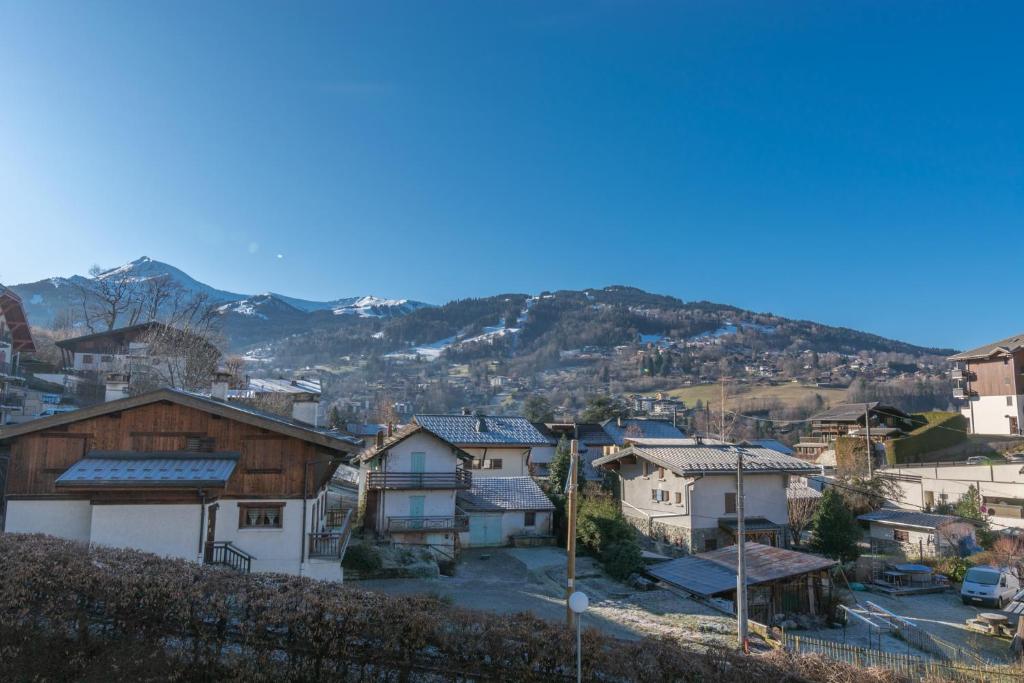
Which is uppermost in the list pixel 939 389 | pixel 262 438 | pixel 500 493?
pixel 939 389

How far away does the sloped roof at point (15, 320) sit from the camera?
41.7m

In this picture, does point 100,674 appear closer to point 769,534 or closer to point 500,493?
point 500,493

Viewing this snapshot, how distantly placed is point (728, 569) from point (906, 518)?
25024mm

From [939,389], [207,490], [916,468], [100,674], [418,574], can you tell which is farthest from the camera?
[939,389]

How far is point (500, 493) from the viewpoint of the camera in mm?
35406

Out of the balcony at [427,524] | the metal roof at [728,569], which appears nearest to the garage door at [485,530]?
the balcony at [427,524]

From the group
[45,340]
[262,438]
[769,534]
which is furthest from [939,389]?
[45,340]

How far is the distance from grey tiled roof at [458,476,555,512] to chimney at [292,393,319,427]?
1135cm

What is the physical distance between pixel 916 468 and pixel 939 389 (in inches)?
3379

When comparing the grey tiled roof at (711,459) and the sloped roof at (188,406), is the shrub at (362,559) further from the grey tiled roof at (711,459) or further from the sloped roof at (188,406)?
the grey tiled roof at (711,459)

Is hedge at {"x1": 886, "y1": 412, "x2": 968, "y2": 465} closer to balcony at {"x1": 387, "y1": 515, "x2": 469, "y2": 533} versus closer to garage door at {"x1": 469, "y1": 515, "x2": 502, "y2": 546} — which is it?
garage door at {"x1": 469, "y1": 515, "x2": 502, "y2": 546}

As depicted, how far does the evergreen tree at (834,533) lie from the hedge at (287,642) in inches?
1070

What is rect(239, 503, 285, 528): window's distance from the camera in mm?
18312

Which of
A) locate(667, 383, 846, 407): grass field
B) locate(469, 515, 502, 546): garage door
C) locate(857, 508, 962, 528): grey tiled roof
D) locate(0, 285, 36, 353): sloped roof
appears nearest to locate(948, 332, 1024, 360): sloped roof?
locate(857, 508, 962, 528): grey tiled roof
